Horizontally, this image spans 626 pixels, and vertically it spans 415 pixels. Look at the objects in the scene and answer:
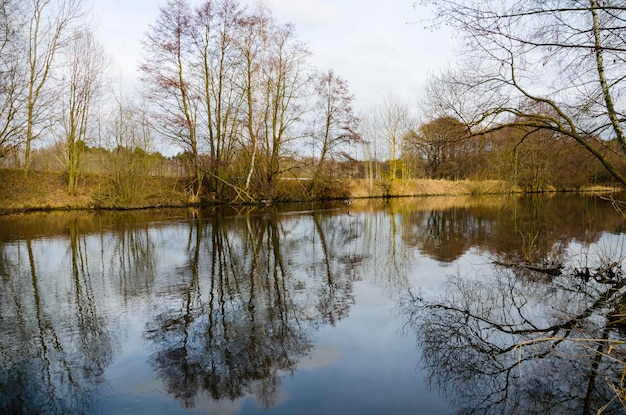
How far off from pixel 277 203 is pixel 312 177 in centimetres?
480

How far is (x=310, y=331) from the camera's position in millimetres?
5258

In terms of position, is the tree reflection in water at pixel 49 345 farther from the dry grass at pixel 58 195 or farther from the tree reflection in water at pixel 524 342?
the dry grass at pixel 58 195

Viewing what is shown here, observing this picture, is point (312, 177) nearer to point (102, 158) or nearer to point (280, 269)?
point (102, 158)

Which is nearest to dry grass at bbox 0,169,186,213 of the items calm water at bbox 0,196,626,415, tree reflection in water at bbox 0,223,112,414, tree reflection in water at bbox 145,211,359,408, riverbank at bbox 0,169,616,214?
riverbank at bbox 0,169,616,214

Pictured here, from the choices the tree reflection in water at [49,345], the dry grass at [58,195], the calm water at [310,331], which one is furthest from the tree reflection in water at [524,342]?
the dry grass at [58,195]

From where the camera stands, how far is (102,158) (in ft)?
93.9

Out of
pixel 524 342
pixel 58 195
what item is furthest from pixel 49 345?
pixel 58 195

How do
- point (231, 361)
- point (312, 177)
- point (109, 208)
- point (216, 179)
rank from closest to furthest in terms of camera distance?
1. point (231, 361)
2. point (109, 208)
3. point (216, 179)
4. point (312, 177)

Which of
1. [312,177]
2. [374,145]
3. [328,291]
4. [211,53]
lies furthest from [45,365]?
[374,145]

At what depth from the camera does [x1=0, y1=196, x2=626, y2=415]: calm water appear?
374 centimetres

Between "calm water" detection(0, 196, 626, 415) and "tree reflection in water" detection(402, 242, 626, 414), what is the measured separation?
2 cm

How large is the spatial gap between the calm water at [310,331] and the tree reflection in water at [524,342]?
0.02 metres

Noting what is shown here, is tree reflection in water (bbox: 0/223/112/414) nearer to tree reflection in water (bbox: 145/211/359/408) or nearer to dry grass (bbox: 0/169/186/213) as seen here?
tree reflection in water (bbox: 145/211/359/408)

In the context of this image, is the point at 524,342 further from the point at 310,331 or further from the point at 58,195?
the point at 58,195
